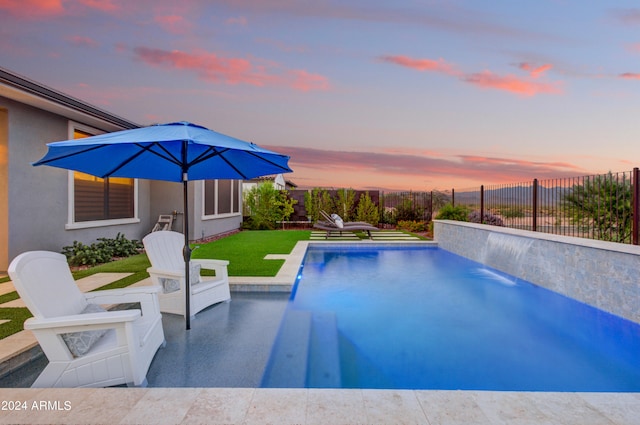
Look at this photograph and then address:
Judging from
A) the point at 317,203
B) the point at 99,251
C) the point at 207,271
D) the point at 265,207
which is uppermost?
the point at 317,203

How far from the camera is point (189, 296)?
4191 mm

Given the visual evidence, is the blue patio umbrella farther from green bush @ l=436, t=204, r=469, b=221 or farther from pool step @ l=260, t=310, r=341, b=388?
green bush @ l=436, t=204, r=469, b=221

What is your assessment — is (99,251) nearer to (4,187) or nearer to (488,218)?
(4,187)

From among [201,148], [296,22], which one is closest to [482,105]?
[296,22]

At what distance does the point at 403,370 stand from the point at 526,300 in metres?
3.93

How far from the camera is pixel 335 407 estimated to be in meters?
2.17

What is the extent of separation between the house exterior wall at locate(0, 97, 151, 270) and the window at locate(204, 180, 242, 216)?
5239mm

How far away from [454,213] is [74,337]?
517 inches

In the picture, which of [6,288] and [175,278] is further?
[6,288]

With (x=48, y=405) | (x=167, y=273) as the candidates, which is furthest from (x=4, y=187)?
(x=48, y=405)

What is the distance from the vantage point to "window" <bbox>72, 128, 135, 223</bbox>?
8484 mm

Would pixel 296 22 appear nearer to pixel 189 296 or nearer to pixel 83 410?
pixel 189 296

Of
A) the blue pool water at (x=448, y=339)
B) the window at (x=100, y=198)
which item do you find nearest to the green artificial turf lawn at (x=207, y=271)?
the blue pool water at (x=448, y=339)

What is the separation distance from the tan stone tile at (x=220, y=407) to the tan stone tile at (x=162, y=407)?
50 mm
